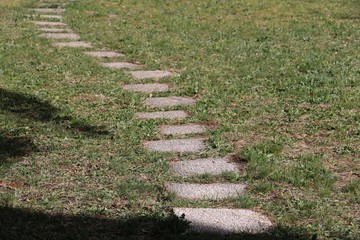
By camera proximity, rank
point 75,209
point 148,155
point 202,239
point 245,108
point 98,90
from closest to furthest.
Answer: point 202,239, point 75,209, point 148,155, point 245,108, point 98,90

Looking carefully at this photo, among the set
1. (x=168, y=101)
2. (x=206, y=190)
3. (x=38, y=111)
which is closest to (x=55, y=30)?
(x=168, y=101)

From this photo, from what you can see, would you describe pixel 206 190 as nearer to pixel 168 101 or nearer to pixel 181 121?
pixel 181 121

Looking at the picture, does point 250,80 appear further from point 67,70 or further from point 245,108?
point 67,70

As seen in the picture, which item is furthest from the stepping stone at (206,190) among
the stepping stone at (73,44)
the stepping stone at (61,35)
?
the stepping stone at (61,35)

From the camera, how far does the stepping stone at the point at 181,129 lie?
6.00 m

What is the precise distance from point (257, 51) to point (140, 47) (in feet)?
4.96

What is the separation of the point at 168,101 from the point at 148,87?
622mm

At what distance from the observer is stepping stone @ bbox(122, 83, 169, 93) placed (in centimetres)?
750

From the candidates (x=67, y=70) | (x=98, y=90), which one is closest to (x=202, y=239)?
(x=98, y=90)

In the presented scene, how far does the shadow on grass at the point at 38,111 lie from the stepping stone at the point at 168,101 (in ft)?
2.87

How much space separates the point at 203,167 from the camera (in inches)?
203

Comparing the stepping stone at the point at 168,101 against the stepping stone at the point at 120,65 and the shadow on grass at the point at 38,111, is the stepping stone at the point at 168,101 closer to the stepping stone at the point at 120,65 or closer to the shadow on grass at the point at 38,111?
the shadow on grass at the point at 38,111

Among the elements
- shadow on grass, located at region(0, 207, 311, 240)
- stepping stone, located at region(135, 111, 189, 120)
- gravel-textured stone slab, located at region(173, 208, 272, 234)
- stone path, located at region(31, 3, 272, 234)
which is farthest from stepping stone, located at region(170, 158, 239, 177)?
stepping stone, located at region(135, 111, 189, 120)

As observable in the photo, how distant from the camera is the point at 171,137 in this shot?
5.87 metres
